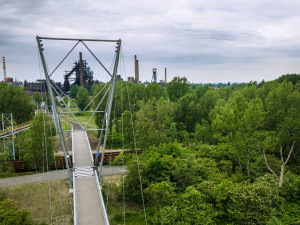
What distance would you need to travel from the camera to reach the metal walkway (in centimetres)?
1289

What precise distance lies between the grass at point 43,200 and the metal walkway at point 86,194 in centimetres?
253

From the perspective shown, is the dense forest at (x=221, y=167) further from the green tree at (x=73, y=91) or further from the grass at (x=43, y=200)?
the green tree at (x=73, y=91)

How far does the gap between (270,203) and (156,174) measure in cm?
848

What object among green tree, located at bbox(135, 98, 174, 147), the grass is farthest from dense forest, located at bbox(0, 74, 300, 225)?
the grass

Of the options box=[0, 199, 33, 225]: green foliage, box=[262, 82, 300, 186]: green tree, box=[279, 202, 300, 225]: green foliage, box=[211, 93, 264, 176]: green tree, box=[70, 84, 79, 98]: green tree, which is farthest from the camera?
box=[70, 84, 79, 98]: green tree

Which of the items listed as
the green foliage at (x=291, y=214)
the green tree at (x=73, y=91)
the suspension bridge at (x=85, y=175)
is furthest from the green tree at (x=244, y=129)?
the green tree at (x=73, y=91)

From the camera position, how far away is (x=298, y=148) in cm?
2569

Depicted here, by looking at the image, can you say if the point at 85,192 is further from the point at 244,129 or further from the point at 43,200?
the point at 244,129

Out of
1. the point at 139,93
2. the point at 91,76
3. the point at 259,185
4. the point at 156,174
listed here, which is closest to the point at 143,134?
the point at 156,174

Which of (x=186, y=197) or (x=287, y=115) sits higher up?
(x=287, y=115)

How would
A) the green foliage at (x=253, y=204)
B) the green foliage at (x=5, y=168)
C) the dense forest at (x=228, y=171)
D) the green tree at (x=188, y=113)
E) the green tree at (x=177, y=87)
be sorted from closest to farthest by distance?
the green foliage at (x=253, y=204)
the dense forest at (x=228, y=171)
the green foliage at (x=5, y=168)
the green tree at (x=188, y=113)
the green tree at (x=177, y=87)

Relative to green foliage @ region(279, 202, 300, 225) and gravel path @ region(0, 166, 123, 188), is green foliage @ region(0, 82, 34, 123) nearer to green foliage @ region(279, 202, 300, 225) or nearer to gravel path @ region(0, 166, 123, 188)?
gravel path @ region(0, 166, 123, 188)

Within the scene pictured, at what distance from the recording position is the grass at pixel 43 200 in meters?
18.2

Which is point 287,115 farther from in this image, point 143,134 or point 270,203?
point 143,134
